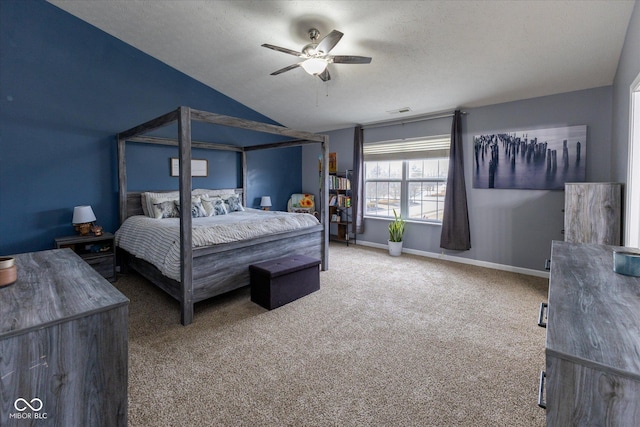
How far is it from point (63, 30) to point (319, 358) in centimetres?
474

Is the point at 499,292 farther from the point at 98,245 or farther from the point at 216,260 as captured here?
the point at 98,245

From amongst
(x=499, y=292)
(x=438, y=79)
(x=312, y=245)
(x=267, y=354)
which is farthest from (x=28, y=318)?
(x=438, y=79)

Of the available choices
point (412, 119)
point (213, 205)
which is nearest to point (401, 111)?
point (412, 119)

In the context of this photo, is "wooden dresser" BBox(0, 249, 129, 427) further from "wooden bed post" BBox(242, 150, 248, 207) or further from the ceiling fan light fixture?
"wooden bed post" BBox(242, 150, 248, 207)

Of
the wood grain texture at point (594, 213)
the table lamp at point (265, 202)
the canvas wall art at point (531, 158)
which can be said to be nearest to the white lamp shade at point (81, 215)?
the table lamp at point (265, 202)

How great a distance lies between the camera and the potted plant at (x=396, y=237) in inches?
202

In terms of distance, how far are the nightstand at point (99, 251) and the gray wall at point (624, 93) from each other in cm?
544

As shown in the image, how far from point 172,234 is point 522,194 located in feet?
14.6

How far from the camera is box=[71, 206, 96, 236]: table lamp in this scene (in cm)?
361

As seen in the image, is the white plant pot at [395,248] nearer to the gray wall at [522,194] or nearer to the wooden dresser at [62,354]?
the gray wall at [522,194]

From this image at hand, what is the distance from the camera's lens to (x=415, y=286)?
365 cm

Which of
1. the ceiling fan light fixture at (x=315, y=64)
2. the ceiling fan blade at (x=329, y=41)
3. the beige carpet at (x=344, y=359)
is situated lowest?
the beige carpet at (x=344, y=359)

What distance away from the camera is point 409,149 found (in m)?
5.21

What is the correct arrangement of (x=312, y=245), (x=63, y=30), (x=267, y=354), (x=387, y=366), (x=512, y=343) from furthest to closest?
1. (x=312, y=245)
2. (x=63, y=30)
3. (x=512, y=343)
4. (x=267, y=354)
5. (x=387, y=366)
